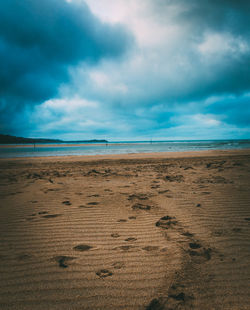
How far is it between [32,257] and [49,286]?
69 cm

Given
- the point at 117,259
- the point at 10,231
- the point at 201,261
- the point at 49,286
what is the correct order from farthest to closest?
the point at 10,231, the point at 117,259, the point at 201,261, the point at 49,286

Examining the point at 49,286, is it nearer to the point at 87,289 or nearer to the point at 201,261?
the point at 87,289

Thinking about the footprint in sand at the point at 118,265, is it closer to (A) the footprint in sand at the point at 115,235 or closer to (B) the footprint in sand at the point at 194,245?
(A) the footprint in sand at the point at 115,235

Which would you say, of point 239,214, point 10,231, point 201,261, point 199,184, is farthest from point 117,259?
point 199,184

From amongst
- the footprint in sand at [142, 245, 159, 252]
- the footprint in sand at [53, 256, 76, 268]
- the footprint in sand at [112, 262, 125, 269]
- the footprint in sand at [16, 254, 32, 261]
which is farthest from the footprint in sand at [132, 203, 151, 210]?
the footprint in sand at [16, 254, 32, 261]

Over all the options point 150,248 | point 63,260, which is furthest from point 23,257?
point 150,248

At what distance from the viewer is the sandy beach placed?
1.72 metres

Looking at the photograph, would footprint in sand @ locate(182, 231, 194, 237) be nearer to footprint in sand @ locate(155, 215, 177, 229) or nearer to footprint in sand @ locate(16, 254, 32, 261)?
footprint in sand @ locate(155, 215, 177, 229)

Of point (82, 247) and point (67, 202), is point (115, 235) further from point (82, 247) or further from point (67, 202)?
point (67, 202)

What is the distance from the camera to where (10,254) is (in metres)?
2.46

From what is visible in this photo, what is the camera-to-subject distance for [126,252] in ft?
8.08

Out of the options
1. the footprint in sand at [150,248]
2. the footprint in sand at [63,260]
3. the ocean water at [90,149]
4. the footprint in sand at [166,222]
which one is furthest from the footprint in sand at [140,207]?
the ocean water at [90,149]

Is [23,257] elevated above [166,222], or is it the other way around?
[166,222]

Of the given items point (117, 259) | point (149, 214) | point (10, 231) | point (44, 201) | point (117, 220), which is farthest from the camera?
point (44, 201)
